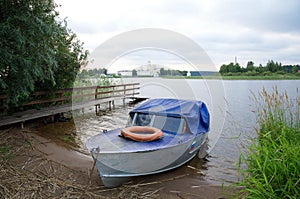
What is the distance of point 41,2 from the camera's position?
635cm

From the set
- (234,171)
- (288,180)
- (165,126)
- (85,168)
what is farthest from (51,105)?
(288,180)

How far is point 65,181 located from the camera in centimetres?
430

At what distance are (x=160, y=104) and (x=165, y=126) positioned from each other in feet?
3.19

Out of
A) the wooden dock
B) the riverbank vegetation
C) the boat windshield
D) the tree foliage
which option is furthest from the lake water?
the riverbank vegetation

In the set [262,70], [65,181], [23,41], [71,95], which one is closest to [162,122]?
[65,181]

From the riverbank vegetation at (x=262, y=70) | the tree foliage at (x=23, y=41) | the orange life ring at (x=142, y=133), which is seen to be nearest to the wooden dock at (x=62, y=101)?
the tree foliage at (x=23, y=41)

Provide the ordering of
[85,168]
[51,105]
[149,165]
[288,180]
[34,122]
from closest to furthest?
[288,180] → [149,165] → [85,168] → [34,122] → [51,105]

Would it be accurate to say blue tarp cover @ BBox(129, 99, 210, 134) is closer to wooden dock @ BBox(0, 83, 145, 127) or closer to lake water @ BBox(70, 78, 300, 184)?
lake water @ BBox(70, 78, 300, 184)

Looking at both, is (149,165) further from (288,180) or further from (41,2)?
(41,2)

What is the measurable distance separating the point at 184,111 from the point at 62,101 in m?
6.99

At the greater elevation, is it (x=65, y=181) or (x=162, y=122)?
(x=162, y=122)

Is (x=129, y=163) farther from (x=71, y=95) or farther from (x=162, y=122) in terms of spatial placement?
(x=71, y=95)

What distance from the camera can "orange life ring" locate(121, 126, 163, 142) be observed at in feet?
15.4

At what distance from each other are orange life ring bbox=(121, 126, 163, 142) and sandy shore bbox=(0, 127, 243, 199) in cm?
86
